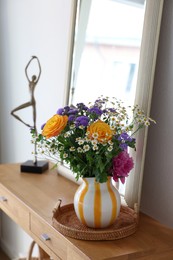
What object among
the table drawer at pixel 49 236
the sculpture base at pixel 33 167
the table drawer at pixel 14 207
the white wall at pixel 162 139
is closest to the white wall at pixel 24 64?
the sculpture base at pixel 33 167

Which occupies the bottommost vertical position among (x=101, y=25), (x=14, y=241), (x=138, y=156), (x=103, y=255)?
(x=14, y=241)

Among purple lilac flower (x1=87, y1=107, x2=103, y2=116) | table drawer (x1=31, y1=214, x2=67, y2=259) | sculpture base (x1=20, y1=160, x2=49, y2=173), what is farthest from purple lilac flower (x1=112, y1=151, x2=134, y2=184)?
sculpture base (x1=20, y1=160, x2=49, y2=173)

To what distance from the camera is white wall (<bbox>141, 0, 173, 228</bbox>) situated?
4.53 feet

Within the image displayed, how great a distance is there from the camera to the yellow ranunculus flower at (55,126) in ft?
4.01

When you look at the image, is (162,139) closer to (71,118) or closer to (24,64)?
(71,118)

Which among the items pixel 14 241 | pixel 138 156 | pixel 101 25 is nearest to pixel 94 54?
pixel 101 25

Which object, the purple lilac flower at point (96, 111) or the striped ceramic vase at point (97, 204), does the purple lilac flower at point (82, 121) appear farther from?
Answer: the striped ceramic vase at point (97, 204)

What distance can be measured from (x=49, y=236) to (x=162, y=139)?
530 mm

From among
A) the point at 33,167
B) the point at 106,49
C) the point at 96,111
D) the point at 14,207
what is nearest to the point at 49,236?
the point at 14,207

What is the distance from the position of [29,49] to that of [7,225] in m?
1.40

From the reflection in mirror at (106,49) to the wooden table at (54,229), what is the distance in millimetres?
441

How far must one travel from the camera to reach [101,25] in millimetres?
1738

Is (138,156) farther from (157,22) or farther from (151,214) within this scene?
(157,22)

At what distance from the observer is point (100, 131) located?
3.86ft
